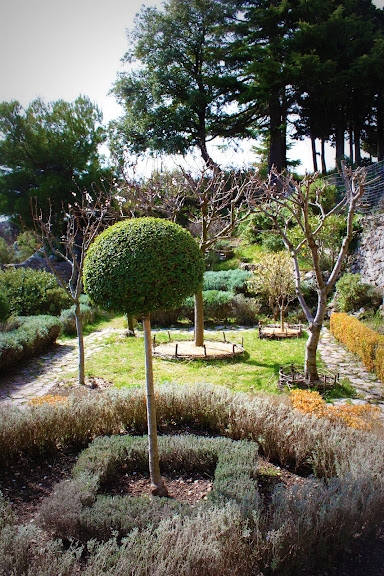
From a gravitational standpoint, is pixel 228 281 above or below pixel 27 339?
above

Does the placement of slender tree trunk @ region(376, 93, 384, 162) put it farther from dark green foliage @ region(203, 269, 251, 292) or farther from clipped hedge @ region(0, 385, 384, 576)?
clipped hedge @ region(0, 385, 384, 576)

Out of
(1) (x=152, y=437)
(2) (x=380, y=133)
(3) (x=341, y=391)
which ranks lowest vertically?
(3) (x=341, y=391)

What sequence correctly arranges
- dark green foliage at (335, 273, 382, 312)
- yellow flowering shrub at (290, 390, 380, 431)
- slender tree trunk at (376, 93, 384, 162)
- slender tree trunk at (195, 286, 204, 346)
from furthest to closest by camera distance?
slender tree trunk at (376, 93, 384, 162) → dark green foliage at (335, 273, 382, 312) → slender tree trunk at (195, 286, 204, 346) → yellow flowering shrub at (290, 390, 380, 431)

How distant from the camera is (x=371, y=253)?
12469 millimetres

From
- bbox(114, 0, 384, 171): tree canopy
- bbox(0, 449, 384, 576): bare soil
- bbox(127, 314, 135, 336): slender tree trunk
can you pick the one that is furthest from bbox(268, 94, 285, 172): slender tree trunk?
bbox(0, 449, 384, 576): bare soil

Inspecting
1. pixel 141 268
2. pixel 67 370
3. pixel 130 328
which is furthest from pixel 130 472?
pixel 130 328

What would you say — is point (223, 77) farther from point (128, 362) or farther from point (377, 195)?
point (128, 362)

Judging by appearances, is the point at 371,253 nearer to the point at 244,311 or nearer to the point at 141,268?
the point at 244,311

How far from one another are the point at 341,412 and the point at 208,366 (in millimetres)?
3744

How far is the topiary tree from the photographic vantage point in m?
3.01

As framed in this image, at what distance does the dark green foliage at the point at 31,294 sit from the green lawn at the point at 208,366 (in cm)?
370

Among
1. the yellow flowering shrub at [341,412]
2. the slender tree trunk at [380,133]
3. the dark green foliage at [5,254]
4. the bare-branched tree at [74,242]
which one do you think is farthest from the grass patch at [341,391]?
the slender tree trunk at [380,133]

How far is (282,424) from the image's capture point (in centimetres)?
405

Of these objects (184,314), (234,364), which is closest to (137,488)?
(234,364)
